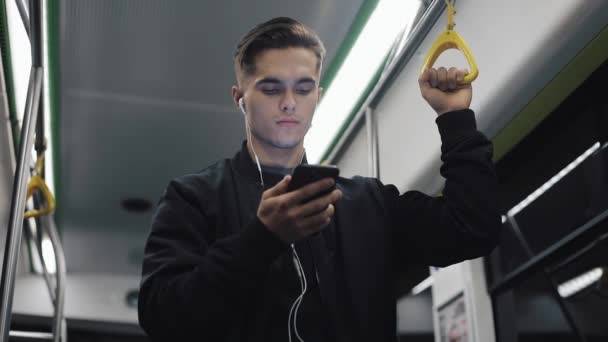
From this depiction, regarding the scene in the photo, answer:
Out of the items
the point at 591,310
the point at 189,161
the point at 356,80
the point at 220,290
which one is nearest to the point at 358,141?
the point at 356,80

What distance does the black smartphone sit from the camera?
0.78m

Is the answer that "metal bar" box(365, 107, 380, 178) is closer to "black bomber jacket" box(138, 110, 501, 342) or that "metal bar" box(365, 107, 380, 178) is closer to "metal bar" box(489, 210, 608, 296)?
"metal bar" box(489, 210, 608, 296)

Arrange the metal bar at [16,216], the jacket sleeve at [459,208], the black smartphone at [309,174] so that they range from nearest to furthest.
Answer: the black smartphone at [309,174]
the jacket sleeve at [459,208]
the metal bar at [16,216]

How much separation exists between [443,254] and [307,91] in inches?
12.2

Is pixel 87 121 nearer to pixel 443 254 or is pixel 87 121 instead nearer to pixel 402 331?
pixel 443 254

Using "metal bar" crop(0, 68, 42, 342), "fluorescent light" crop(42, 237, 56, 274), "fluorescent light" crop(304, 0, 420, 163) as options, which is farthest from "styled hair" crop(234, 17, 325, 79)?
"fluorescent light" crop(42, 237, 56, 274)

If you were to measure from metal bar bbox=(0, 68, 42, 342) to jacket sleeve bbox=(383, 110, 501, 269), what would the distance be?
0.95m

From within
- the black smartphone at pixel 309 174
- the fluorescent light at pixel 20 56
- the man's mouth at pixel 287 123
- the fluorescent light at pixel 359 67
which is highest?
the fluorescent light at pixel 20 56

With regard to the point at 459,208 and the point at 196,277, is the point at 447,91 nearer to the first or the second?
the point at 459,208

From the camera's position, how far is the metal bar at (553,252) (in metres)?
2.10

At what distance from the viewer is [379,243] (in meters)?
1.01

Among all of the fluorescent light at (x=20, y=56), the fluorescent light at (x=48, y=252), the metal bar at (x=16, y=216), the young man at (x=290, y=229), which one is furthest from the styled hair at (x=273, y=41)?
the fluorescent light at (x=48, y=252)

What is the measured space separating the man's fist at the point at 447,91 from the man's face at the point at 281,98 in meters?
0.18

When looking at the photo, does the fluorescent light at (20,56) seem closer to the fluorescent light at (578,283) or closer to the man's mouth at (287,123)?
the man's mouth at (287,123)
